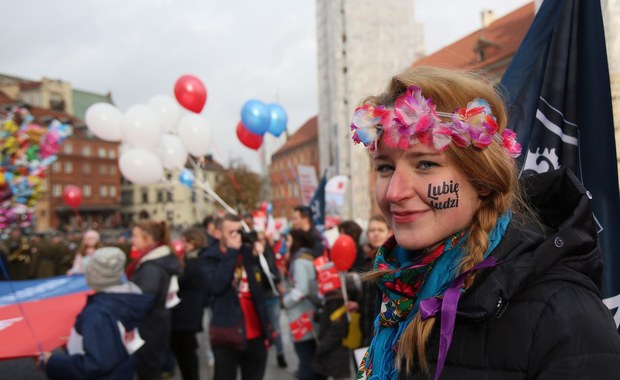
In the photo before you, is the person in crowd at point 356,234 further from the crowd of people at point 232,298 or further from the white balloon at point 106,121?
the white balloon at point 106,121

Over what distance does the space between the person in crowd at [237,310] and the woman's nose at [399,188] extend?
133 inches

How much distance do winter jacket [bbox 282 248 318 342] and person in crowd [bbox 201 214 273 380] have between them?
1.23 ft

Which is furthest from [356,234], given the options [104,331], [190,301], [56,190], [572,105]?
[56,190]

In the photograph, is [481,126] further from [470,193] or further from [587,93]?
[587,93]

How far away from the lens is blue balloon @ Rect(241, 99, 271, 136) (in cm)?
781

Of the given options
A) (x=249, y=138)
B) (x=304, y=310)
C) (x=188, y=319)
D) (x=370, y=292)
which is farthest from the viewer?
(x=249, y=138)

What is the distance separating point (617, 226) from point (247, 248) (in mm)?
3538

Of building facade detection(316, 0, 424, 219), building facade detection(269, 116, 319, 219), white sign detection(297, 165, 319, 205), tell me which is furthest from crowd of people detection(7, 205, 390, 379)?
building facade detection(269, 116, 319, 219)

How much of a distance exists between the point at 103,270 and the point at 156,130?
4004mm

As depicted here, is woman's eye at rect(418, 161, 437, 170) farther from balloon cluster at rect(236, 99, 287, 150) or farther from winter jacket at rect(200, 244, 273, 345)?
balloon cluster at rect(236, 99, 287, 150)

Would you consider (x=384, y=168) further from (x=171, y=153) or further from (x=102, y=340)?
(x=171, y=153)

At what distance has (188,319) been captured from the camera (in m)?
5.43

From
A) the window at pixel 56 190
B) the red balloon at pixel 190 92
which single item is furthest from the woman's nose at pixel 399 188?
the window at pixel 56 190

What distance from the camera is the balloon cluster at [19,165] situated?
6.73 m
